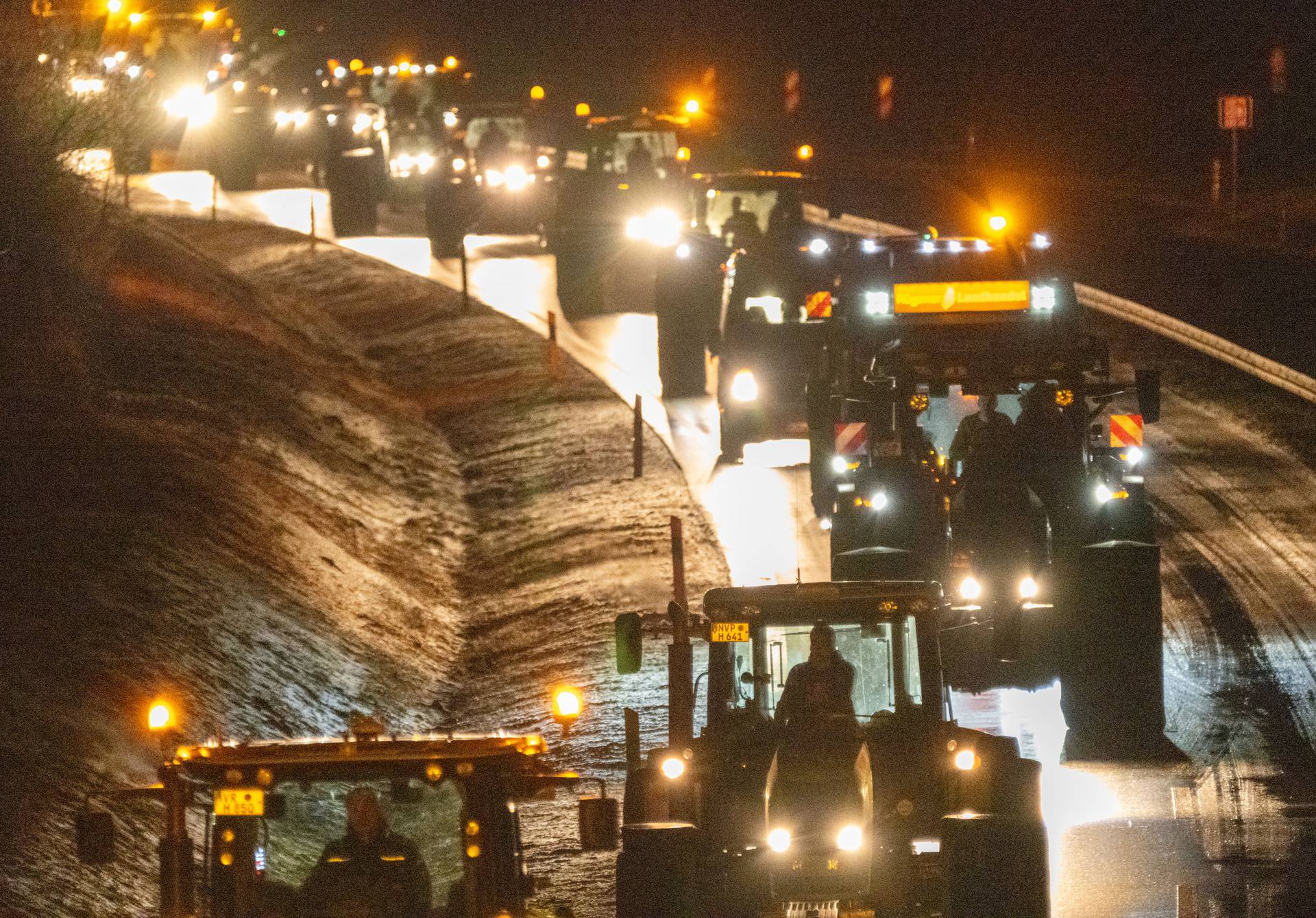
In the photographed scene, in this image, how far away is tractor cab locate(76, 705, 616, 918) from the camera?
8.23 metres

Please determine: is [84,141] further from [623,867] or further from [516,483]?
[623,867]

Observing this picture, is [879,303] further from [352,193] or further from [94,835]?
[352,193]

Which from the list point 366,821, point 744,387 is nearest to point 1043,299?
point 744,387

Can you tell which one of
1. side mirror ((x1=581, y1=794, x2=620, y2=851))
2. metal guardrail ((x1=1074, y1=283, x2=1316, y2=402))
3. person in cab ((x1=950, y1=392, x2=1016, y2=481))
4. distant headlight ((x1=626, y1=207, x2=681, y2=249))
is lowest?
side mirror ((x1=581, y1=794, x2=620, y2=851))

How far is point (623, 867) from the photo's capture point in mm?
10242

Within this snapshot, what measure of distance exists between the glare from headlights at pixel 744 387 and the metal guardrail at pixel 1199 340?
231 cm

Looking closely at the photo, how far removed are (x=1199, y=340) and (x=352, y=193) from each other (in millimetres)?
21651

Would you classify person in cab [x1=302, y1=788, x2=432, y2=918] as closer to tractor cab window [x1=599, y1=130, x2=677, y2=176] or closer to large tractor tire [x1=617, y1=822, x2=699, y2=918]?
large tractor tire [x1=617, y1=822, x2=699, y2=918]

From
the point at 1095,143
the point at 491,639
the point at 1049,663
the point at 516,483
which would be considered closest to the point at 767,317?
the point at 516,483

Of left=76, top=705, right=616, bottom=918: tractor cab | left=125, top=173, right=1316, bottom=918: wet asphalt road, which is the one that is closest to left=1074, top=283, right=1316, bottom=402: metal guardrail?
left=125, top=173, right=1316, bottom=918: wet asphalt road

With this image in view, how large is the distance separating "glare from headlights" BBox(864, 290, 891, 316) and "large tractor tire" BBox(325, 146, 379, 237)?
1076 inches

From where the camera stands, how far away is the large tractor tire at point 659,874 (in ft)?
33.3

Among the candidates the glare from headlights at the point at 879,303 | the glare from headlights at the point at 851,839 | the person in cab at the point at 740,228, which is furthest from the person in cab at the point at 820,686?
the person in cab at the point at 740,228

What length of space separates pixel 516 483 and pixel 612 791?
12.1 m
